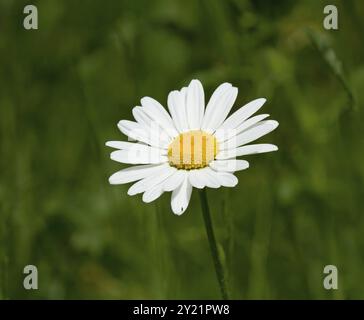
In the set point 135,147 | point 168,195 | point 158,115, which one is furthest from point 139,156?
point 168,195

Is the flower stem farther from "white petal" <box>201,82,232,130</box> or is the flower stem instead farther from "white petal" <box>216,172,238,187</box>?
"white petal" <box>201,82,232,130</box>

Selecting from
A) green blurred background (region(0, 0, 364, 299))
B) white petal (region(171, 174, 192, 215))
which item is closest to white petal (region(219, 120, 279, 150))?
white petal (region(171, 174, 192, 215))

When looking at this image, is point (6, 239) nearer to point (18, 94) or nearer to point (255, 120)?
point (255, 120)

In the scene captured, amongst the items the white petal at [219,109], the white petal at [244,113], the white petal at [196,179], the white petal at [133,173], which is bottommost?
the white petal at [196,179]

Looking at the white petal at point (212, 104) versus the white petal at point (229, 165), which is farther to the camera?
the white petal at point (212, 104)

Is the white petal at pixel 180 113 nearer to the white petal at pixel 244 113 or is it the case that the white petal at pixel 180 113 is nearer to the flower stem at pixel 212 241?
the white petal at pixel 244 113

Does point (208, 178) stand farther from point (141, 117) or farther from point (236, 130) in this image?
point (141, 117)

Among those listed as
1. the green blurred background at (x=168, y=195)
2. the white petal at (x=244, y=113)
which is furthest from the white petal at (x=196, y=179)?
the green blurred background at (x=168, y=195)
